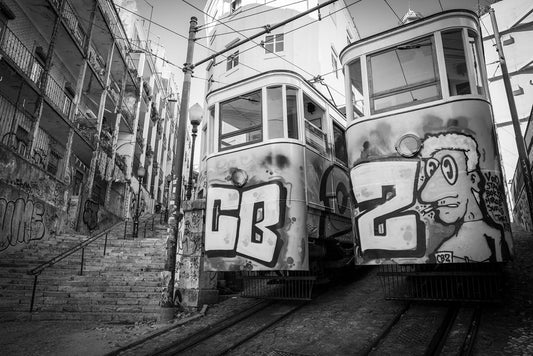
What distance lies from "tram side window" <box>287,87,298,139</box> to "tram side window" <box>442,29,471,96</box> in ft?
9.65

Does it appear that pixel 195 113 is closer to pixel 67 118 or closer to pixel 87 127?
pixel 67 118

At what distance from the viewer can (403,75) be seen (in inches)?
253

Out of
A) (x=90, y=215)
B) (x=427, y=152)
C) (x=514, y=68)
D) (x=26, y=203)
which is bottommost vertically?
(x=427, y=152)

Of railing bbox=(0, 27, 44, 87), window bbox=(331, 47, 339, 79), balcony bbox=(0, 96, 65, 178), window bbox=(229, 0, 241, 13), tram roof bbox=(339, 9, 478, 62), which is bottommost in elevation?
tram roof bbox=(339, 9, 478, 62)

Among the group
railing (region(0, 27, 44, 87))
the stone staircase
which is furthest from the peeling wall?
railing (region(0, 27, 44, 87))

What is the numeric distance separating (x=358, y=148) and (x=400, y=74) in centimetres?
166

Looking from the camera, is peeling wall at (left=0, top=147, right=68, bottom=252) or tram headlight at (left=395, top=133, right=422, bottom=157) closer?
tram headlight at (left=395, top=133, right=422, bottom=157)

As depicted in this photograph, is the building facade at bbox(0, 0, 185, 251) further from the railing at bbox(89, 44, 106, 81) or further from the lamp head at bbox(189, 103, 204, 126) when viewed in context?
the lamp head at bbox(189, 103, 204, 126)

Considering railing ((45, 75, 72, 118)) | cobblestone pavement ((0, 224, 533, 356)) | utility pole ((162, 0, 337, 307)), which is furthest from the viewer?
railing ((45, 75, 72, 118))

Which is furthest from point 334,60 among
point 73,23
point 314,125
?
point 73,23

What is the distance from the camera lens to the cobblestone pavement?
4509 mm

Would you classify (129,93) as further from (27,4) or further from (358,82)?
(358,82)

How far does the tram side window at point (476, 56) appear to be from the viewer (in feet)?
18.9

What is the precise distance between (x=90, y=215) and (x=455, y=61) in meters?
18.2
